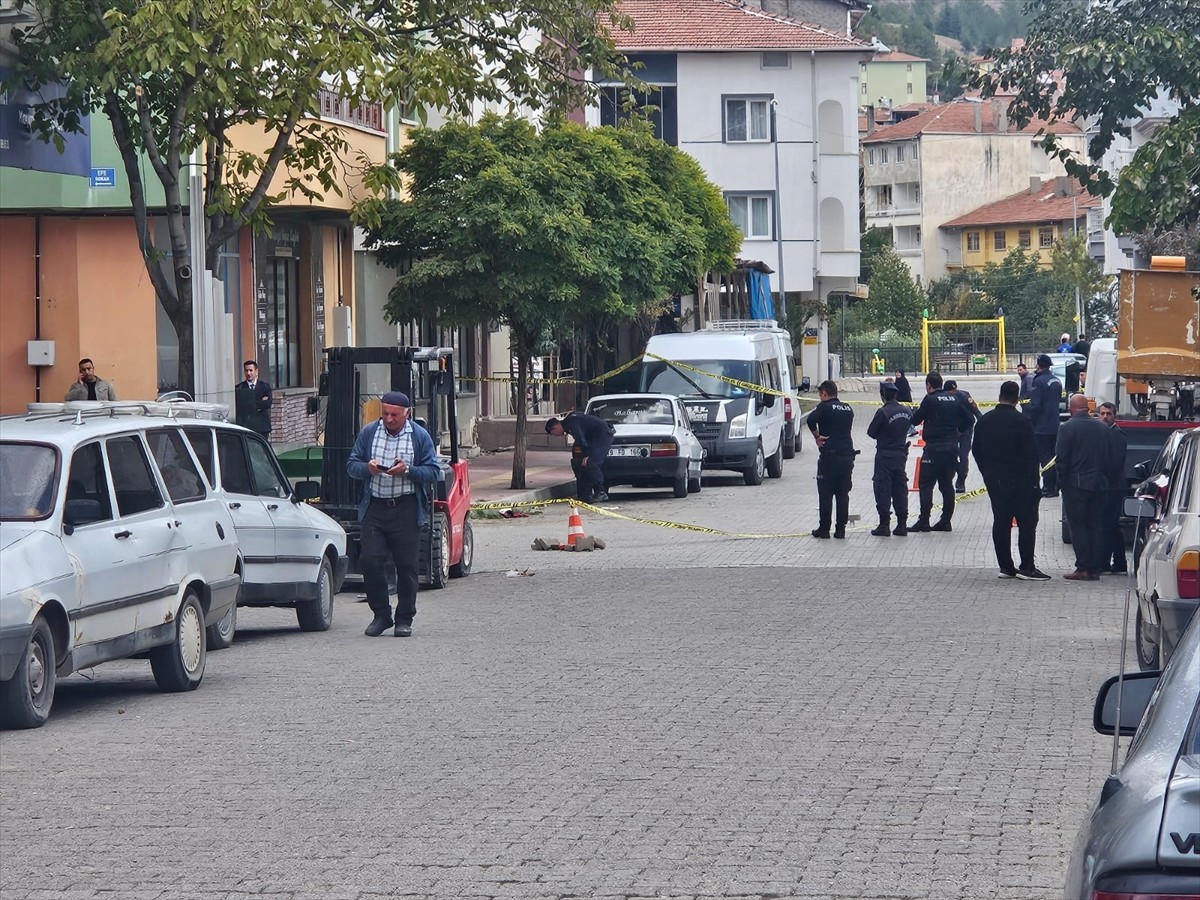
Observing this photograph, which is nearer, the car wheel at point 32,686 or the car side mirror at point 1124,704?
the car side mirror at point 1124,704

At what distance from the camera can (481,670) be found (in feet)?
37.2

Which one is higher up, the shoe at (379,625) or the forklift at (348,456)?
the forklift at (348,456)

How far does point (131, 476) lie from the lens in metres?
10.7

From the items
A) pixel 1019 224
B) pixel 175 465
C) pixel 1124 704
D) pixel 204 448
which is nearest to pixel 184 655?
pixel 175 465

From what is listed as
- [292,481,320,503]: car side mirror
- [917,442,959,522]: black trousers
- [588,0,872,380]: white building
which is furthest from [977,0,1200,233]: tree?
[588,0,872,380]: white building

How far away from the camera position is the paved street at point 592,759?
21.1ft

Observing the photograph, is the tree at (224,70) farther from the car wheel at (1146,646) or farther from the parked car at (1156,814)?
the parked car at (1156,814)

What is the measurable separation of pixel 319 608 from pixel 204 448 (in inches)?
79.3

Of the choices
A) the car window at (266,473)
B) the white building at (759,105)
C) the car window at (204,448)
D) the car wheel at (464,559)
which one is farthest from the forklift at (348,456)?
the white building at (759,105)

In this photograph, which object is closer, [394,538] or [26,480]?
[26,480]

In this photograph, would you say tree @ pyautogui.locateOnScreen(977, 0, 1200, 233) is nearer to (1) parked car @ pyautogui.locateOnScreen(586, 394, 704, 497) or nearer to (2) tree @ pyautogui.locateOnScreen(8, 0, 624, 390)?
(2) tree @ pyautogui.locateOnScreen(8, 0, 624, 390)

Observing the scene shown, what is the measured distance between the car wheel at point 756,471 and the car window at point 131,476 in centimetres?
1970

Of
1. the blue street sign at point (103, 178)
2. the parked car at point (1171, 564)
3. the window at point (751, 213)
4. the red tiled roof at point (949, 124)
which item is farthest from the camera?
the red tiled roof at point (949, 124)

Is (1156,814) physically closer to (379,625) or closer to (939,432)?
(379,625)
